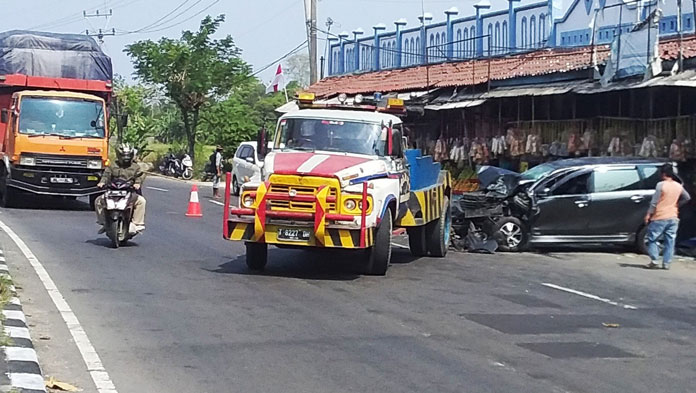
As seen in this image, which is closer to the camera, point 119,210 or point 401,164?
point 401,164

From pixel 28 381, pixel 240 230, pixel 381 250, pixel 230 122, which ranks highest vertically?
pixel 230 122

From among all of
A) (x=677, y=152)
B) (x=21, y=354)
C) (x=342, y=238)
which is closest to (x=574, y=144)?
(x=677, y=152)

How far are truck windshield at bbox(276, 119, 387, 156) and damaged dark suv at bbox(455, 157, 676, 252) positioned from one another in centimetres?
443

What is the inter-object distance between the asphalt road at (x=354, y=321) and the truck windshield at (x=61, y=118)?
21.1 ft

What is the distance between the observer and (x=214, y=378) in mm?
7910

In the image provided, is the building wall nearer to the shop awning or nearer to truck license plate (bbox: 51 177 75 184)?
the shop awning

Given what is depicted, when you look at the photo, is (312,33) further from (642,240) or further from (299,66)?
(299,66)

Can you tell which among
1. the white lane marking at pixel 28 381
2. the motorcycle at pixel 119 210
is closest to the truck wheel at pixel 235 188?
the motorcycle at pixel 119 210

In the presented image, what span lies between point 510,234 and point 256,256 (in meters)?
5.97

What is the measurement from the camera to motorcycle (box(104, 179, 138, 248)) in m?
16.5

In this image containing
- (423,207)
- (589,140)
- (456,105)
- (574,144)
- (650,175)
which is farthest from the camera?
(456,105)

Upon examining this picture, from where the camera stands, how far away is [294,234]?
13.6m

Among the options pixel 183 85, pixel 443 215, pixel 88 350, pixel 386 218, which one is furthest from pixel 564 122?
pixel 183 85

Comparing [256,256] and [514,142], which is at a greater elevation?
[514,142]
